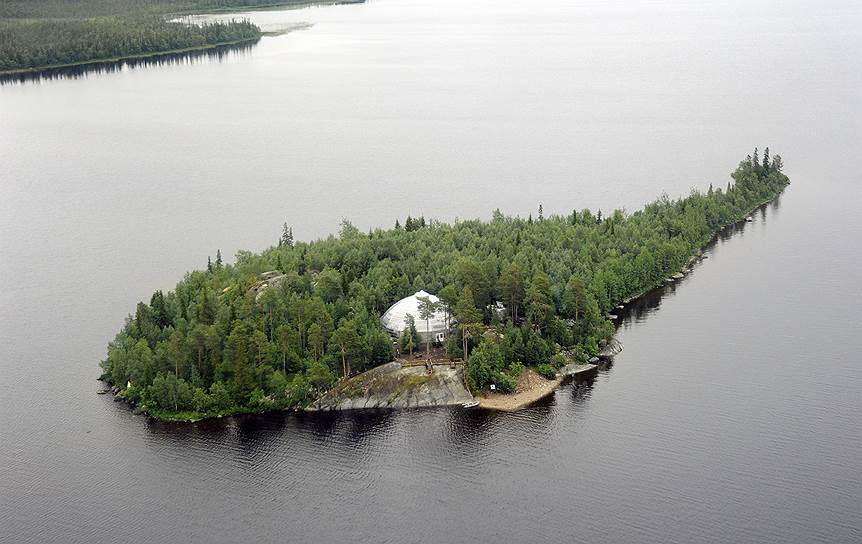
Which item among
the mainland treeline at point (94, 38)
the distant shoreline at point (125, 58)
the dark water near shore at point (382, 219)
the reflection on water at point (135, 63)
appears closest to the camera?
the dark water near shore at point (382, 219)

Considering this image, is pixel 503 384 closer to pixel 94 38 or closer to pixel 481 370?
pixel 481 370

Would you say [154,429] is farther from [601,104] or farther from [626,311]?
[601,104]

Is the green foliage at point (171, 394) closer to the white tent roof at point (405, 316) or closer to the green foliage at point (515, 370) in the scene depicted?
the white tent roof at point (405, 316)

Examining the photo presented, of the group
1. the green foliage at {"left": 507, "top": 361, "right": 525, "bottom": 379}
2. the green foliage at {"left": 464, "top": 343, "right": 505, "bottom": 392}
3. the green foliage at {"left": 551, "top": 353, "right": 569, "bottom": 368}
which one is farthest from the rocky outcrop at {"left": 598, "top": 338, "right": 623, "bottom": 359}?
the green foliage at {"left": 464, "top": 343, "right": 505, "bottom": 392}

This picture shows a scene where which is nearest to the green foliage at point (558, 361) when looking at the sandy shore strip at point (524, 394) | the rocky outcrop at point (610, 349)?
the sandy shore strip at point (524, 394)

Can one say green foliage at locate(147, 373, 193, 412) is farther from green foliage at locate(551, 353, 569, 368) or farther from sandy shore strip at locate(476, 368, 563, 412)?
green foliage at locate(551, 353, 569, 368)

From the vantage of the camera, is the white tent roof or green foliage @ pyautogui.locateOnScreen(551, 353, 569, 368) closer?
green foliage @ pyautogui.locateOnScreen(551, 353, 569, 368)
